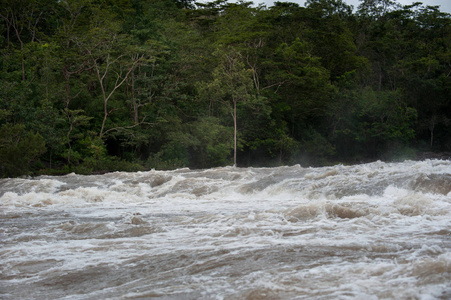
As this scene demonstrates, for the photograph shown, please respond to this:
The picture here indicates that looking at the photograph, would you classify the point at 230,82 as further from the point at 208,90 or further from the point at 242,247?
the point at 242,247

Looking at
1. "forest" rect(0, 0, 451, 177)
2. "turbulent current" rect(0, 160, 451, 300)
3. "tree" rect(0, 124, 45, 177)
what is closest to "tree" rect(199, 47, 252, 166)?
"forest" rect(0, 0, 451, 177)

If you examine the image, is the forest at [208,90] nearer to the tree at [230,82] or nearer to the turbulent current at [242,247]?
the tree at [230,82]

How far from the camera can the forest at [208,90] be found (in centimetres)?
2238

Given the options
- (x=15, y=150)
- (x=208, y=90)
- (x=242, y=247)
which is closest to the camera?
(x=242, y=247)

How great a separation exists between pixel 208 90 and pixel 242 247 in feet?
70.1

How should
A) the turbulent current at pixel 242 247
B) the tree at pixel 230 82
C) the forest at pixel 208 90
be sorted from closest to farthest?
the turbulent current at pixel 242 247, the forest at pixel 208 90, the tree at pixel 230 82

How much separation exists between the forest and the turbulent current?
11.3 m

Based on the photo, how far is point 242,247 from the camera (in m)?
5.14

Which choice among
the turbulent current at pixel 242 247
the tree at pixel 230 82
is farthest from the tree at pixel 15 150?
the tree at pixel 230 82

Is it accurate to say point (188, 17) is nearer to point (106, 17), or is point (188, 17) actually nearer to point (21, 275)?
point (106, 17)

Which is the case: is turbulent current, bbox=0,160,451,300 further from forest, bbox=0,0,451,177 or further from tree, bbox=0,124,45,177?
forest, bbox=0,0,451,177

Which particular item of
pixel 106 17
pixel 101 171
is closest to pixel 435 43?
pixel 106 17

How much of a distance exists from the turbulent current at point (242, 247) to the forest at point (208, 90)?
11348 mm

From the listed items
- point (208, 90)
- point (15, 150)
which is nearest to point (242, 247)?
point (15, 150)
